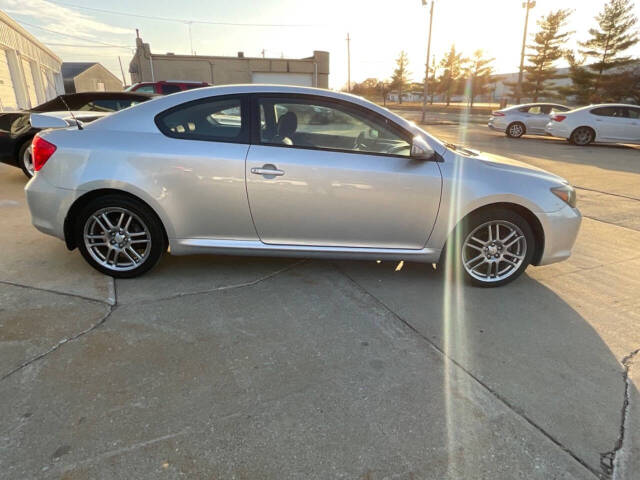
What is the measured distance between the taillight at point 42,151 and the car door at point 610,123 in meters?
16.6

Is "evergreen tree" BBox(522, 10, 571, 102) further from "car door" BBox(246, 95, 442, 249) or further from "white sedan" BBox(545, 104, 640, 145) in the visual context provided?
"car door" BBox(246, 95, 442, 249)

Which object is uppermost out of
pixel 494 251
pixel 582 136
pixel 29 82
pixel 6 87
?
pixel 29 82

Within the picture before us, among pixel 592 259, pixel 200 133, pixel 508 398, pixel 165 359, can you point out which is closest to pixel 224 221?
pixel 200 133

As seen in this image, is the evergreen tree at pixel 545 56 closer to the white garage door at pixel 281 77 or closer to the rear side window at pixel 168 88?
the white garage door at pixel 281 77

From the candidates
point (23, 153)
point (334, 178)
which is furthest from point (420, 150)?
point (23, 153)

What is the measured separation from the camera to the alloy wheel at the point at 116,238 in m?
3.32

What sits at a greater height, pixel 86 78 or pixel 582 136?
pixel 86 78

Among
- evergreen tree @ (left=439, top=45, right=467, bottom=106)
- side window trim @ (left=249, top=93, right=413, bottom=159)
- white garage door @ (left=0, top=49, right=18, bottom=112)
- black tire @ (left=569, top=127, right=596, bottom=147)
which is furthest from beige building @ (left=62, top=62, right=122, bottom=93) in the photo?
evergreen tree @ (left=439, top=45, right=467, bottom=106)

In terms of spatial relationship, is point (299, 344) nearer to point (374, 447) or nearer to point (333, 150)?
point (374, 447)

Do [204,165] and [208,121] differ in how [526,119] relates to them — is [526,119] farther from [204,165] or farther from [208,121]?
[204,165]

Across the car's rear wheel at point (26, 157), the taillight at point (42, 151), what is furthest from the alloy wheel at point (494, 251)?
the car's rear wheel at point (26, 157)

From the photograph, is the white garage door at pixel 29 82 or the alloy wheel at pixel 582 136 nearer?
the alloy wheel at pixel 582 136

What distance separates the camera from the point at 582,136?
48.5ft

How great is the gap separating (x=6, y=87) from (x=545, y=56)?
44.6 metres
